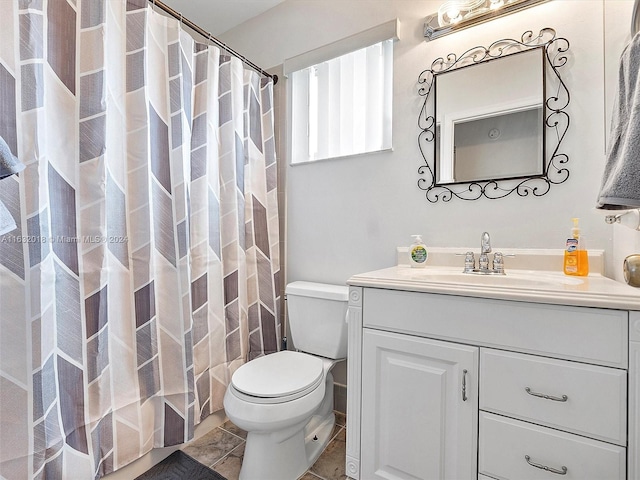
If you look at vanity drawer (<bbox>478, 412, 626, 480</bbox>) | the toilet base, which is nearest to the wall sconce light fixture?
vanity drawer (<bbox>478, 412, 626, 480</bbox>)

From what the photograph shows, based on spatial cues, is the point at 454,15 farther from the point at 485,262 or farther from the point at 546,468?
the point at 546,468

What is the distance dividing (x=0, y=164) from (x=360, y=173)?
1377 millimetres

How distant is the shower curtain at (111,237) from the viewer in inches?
38.5

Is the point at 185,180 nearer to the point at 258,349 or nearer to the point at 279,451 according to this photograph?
the point at 258,349

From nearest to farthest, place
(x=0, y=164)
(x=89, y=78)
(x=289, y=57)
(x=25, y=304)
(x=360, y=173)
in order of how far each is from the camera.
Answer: (x=0, y=164)
(x=25, y=304)
(x=89, y=78)
(x=360, y=173)
(x=289, y=57)

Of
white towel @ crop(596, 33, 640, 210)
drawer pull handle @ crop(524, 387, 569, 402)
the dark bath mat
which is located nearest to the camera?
white towel @ crop(596, 33, 640, 210)

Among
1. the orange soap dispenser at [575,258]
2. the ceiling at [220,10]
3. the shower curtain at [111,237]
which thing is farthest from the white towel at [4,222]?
the ceiling at [220,10]

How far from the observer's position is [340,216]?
1759mm

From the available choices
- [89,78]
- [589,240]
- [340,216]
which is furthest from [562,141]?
[89,78]

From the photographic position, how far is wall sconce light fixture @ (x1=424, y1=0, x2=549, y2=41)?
1.31 m

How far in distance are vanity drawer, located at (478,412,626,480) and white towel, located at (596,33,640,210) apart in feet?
2.05

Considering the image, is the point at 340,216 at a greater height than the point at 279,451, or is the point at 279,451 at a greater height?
the point at 340,216

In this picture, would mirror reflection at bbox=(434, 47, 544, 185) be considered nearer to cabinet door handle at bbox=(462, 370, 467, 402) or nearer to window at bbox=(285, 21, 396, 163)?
window at bbox=(285, 21, 396, 163)

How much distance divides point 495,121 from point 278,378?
56.5 inches
